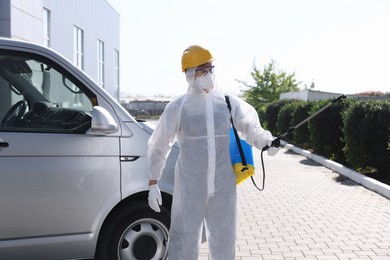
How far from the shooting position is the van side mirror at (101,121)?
12.5 feet

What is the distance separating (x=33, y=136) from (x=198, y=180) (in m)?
1.33

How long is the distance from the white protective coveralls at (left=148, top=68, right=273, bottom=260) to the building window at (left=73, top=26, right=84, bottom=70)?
23.7 meters

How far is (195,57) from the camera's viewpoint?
11.9ft

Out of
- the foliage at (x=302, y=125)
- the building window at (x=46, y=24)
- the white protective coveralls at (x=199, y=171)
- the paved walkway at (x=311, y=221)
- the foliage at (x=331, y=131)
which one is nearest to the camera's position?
the white protective coveralls at (x=199, y=171)

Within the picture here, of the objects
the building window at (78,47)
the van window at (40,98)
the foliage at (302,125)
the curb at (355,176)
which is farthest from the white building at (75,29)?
the van window at (40,98)

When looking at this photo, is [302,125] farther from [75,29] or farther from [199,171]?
[75,29]

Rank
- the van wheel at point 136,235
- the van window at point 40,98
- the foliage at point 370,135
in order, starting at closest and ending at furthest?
the van window at point 40,98
the van wheel at point 136,235
the foliage at point 370,135

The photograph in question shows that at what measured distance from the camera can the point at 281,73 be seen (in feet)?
147

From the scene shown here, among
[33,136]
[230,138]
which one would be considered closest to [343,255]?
[230,138]

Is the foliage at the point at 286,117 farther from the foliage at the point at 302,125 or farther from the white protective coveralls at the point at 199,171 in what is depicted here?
the white protective coveralls at the point at 199,171

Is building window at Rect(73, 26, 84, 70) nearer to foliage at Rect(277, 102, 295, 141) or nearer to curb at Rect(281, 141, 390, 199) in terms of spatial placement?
foliage at Rect(277, 102, 295, 141)

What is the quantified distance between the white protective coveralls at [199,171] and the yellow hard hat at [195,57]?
0.06 m

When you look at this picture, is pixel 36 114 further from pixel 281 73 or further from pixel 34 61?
pixel 281 73

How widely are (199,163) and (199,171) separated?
2.3 inches
